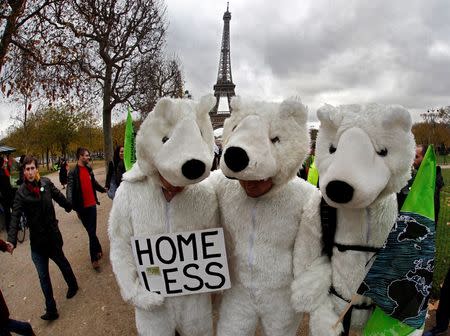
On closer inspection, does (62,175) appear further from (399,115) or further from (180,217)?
(399,115)

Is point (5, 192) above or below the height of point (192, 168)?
below

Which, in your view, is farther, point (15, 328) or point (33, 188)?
point (33, 188)

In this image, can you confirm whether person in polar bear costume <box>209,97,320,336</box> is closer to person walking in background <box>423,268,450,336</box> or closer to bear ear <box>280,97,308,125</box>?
bear ear <box>280,97,308,125</box>

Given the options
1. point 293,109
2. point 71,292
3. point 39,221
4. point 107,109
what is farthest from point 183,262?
point 107,109

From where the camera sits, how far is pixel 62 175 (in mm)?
12703

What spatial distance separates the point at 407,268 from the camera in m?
1.85

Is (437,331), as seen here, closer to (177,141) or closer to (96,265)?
(177,141)

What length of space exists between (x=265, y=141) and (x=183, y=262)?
3.27 ft

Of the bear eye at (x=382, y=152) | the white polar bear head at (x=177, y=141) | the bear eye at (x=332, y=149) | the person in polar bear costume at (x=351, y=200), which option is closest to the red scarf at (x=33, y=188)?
the white polar bear head at (x=177, y=141)

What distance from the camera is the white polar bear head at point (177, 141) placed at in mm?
1926

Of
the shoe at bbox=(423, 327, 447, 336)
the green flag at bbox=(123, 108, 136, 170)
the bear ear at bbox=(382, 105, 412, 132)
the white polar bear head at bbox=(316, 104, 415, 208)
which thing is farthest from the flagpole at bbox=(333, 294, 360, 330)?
the shoe at bbox=(423, 327, 447, 336)

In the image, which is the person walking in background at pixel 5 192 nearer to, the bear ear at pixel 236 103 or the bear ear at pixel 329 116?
the bear ear at pixel 236 103

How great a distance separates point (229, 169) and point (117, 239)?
104 centimetres

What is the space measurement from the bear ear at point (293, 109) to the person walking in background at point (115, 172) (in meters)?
4.60
